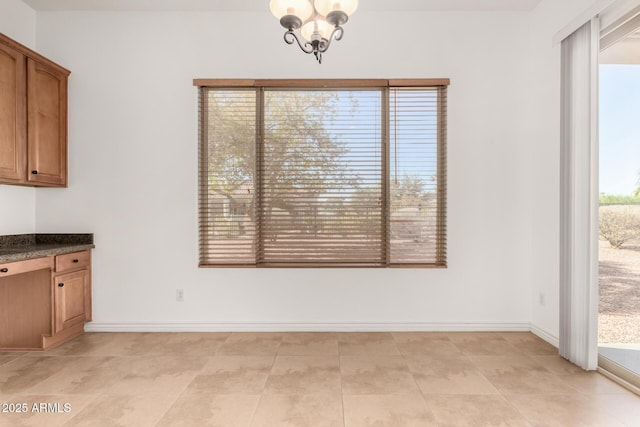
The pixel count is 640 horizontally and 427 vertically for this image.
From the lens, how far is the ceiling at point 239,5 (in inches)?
132

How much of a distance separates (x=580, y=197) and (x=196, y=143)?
3.49 meters

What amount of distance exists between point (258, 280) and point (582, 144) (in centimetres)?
309

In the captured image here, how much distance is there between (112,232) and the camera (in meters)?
3.55

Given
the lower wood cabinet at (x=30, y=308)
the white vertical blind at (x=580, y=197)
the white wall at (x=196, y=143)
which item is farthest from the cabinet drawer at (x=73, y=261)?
the white vertical blind at (x=580, y=197)

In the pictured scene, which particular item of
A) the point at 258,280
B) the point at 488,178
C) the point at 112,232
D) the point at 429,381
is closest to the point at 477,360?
the point at 429,381

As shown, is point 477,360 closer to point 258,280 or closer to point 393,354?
point 393,354

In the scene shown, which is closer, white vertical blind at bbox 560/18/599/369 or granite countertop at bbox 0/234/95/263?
white vertical blind at bbox 560/18/599/369

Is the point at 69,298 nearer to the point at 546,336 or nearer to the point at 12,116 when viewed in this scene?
the point at 12,116

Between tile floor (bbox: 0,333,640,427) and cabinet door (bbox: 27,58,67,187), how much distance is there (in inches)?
64.9

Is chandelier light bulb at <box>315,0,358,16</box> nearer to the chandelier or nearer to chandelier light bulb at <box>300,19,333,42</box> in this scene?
the chandelier

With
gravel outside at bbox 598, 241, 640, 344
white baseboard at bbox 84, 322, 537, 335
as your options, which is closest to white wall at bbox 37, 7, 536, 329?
white baseboard at bbox 84, 322, 537, 335

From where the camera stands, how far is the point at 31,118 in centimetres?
308

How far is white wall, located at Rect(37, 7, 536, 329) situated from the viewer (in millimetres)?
3504

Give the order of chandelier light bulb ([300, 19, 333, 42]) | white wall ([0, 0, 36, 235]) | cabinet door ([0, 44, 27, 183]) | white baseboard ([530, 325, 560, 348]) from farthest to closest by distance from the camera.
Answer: white wall ([0, 0, 36, 235]) → white baseboard ([530, 325, 560, 348]) → cabinet door ([0, 44, 27, 183]) → chandelier light bulb ([300, 19, 333, 42])
